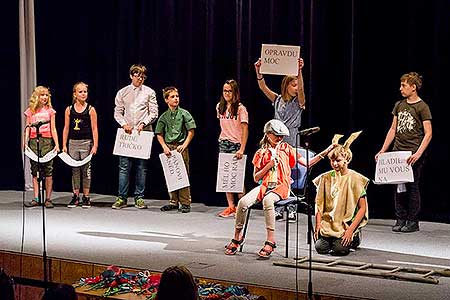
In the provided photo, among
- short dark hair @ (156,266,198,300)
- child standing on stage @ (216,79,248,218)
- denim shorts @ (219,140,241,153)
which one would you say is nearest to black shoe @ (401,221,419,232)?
child standing on stage @ (216,79,248,218)

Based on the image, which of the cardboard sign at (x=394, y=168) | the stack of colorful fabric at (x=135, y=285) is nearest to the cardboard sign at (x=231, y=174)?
the cardboard sign at (x=394, y=168)

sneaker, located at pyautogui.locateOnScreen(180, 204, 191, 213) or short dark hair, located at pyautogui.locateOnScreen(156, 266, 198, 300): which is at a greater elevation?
short dark hair, located at pyautogui.locateOnScreen(156, 266, 198, 300)

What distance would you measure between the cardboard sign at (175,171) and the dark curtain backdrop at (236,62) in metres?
0.78

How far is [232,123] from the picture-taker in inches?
285

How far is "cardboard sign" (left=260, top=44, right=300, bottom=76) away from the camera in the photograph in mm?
5828

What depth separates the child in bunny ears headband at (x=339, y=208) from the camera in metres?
5.63

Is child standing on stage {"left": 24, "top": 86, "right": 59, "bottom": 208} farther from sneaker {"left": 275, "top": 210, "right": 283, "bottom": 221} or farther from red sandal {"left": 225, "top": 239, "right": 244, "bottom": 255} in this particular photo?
red sandal {"left": 225, "top": 239, "right": 244, "bottom": 255}

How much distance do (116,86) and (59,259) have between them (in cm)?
363

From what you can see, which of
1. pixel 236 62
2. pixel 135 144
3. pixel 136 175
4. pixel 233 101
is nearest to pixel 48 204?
pixel 136 175

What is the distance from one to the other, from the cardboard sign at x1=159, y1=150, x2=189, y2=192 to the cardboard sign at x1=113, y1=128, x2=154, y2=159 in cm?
26

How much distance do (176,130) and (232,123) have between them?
1.91ft

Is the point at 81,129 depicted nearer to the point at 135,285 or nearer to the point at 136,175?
the point at 136,175

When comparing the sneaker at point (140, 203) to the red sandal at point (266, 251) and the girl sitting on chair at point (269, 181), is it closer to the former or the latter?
the girl sitting on chair at point (269, 181)

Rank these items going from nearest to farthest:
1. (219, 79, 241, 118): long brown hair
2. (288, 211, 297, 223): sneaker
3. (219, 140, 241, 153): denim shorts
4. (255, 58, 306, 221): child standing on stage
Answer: (255, 58, 306, 221): child standing on stage, (288, 211, 297, 223): sneaker, (219, 79, 241, 118): long brown hair, (219, 140, 241, 153): denim shorts
